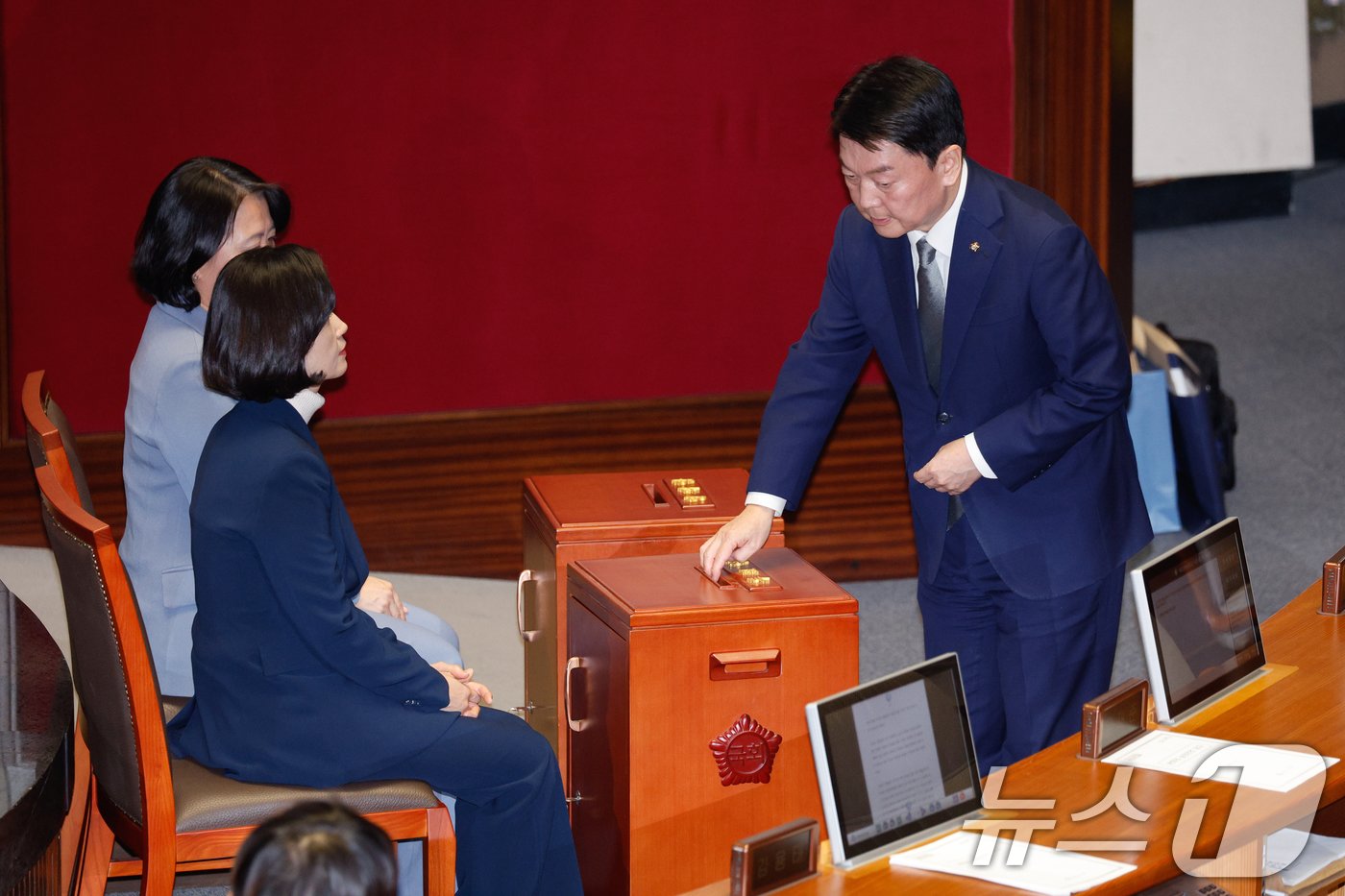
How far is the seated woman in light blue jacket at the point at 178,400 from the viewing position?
8.92 feet

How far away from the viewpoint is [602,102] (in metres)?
4.60

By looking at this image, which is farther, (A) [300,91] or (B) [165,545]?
(A) [300,91]

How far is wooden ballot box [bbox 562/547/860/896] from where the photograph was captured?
2512 mm

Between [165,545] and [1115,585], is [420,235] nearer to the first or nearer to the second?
[165,545]

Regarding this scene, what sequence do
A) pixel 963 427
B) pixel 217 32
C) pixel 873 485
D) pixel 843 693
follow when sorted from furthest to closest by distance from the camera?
pixel 873 485 < pixel 217 32 < pixel 963 427 < pixel 843 693

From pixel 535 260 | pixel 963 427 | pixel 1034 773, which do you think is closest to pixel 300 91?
pixel 535 260

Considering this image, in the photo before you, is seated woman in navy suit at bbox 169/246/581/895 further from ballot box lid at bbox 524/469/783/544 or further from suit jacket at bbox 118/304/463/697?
ballot box lid at bbox 524/469/783/544

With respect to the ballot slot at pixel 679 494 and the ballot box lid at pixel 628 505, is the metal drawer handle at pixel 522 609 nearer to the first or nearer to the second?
the ballot box lid at pixel 628 505

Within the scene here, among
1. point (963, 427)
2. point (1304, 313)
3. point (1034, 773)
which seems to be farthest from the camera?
point (1304, 313)

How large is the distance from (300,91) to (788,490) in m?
2.20

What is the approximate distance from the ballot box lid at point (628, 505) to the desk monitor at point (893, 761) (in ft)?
3.17

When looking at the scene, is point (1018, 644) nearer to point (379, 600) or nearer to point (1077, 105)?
point (379, 600)

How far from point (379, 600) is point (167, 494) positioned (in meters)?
0.43

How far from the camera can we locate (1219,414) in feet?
18.7
